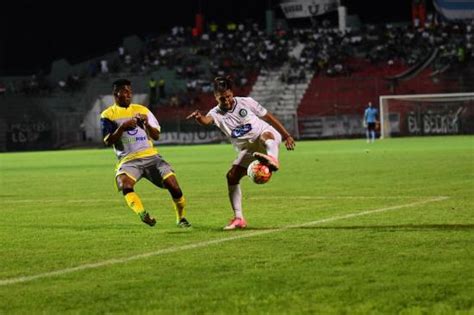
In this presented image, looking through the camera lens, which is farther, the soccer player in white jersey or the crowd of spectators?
the crowd of spectators

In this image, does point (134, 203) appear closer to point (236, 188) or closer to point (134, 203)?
point (134, 203)

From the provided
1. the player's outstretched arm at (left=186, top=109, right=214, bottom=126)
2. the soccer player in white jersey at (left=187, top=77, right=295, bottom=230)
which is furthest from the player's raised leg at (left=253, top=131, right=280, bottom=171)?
the player's outstretched arm at (left=186, top=109, right=214, bottom=126)

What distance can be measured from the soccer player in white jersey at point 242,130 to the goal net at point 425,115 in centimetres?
4148

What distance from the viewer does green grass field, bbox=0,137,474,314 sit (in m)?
7.35

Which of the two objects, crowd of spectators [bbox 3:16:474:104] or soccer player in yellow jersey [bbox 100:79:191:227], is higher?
crowd of spectators [bbox 3:16:474:104]

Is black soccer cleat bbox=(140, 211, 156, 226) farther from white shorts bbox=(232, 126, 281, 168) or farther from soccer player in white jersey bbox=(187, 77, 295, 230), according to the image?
white shorts bbox=(232, 126, 281, 168)

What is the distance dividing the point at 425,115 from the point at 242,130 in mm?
42548

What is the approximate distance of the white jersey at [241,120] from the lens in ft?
42.6

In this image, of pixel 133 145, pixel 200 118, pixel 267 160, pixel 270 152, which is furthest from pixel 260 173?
pixel 133 145

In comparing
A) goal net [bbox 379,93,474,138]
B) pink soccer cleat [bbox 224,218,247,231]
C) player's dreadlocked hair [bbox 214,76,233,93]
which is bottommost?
goal net [bbox 379,93,474,138]

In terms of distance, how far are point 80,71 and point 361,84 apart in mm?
19831

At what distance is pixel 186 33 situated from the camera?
71.6 m

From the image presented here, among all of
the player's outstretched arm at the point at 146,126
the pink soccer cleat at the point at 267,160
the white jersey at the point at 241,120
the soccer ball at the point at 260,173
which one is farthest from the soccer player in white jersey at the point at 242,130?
the player's outstretched arm at the point at 146,126

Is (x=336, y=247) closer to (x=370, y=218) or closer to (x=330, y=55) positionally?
(x=370, y=218)
